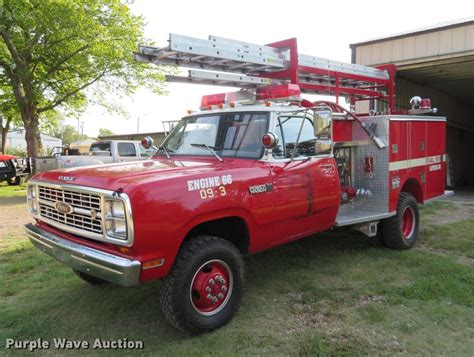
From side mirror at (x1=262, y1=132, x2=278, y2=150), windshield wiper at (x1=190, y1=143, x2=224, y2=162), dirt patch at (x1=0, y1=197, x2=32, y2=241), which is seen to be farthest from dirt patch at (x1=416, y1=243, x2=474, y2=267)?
dirt patch at (x1=0, y1=197, x2=32, y2=241)

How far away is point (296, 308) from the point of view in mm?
4301

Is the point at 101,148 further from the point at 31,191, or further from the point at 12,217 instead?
the point at 31,191

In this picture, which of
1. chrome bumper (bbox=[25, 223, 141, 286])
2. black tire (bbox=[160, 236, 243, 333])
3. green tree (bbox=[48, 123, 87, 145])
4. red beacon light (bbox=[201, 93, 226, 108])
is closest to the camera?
chrome bumper (bbox=[25, 223, 141, 286])

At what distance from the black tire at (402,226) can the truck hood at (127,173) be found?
3.11m

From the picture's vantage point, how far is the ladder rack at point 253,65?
4531 millimetres

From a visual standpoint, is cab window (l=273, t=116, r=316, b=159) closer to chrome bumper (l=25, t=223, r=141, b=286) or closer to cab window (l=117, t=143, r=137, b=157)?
chrome bumper (l=25, t=223, r=141, b=286)

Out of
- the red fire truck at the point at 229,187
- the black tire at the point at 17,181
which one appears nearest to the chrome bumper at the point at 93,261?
the red fire truck at the point at 229,187

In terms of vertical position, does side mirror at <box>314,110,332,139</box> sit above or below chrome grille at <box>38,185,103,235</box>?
above

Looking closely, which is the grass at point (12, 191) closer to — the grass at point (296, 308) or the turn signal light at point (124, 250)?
the grass at point (296, 308)

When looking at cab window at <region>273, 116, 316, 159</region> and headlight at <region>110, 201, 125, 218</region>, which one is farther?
cab window at <region>273, 116, 316, 159</region>

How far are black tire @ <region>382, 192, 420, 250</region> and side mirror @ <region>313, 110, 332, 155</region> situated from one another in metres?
2.00

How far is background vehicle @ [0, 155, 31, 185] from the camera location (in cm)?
1559

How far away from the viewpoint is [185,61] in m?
4.94

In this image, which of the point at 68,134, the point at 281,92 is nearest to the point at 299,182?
the point at 281,92
